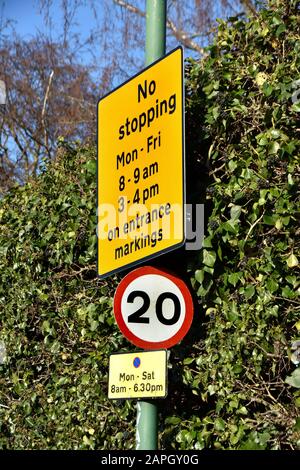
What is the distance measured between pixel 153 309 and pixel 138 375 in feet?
1.19

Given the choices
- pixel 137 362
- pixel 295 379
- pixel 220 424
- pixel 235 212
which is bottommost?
pixel 220 424

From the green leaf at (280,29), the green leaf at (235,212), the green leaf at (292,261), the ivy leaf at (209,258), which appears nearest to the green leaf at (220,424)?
the ivy leaf at (209,258)

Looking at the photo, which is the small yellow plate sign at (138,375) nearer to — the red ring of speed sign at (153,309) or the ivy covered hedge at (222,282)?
the red ring of speed sign at (153,309)

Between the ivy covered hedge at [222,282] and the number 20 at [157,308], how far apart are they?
244 millimetres

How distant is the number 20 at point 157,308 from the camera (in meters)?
4.45

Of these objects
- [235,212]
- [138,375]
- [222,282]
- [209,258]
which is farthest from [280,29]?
[138,375]

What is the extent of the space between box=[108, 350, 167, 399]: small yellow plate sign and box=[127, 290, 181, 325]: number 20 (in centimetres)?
19

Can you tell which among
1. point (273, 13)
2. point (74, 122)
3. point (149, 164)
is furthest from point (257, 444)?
point (74, 122)

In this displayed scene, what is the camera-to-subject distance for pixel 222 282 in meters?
4.61

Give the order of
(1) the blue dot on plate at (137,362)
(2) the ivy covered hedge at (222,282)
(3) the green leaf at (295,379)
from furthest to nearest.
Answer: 1. (1) the blue dot on plate at (137,362)
2. (2) the ivy covered hedge at (222,282)
3. (3) the green leaf at (295,379)

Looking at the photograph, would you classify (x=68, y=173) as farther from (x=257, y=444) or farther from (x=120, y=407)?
(x=257, y=444)

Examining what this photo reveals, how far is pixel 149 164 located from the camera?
473 cm

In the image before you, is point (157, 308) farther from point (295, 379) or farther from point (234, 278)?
point (295, 379)
